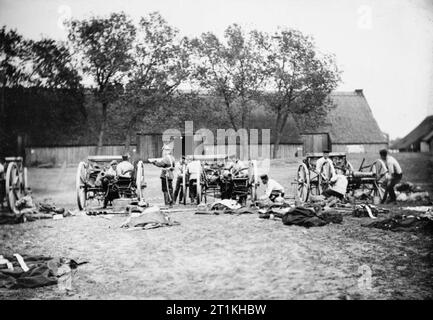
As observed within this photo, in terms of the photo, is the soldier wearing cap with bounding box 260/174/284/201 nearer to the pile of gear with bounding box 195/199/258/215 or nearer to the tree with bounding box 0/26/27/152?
the pile of gear with bounding box 195/199/258/215

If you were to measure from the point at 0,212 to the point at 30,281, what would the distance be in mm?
4645

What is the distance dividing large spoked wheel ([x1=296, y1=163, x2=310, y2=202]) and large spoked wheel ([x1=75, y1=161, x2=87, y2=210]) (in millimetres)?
5516

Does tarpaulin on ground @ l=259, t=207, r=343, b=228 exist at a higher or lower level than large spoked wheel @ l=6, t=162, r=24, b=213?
lower

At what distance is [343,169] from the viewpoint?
10.5 m

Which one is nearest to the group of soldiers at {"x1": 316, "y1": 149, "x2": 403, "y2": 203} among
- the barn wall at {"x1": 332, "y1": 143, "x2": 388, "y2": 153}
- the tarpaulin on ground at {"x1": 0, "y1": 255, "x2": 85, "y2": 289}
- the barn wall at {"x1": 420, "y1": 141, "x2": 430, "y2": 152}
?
the tarpaulin on ground at {"x1": 0, "y1": 255, "x2": 85, "y2": 289}

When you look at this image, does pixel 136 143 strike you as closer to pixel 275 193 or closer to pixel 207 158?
pixel 207 158

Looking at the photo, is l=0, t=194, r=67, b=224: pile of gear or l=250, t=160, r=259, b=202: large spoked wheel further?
l=250, t=160, r=259, b=202: large spoked wheel

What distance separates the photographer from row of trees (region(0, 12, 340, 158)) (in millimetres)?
7996

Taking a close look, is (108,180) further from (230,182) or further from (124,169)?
(230,182)

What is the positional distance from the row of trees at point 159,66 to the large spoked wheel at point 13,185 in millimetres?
1824

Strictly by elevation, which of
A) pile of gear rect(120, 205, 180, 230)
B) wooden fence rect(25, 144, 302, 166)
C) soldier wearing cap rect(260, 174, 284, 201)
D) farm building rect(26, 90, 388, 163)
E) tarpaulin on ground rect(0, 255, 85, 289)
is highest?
farm building rect(26, 90, 388, 163)

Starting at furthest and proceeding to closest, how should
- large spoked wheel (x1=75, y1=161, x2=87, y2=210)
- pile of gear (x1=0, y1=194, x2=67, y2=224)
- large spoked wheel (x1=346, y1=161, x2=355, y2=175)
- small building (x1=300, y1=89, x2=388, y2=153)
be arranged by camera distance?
1. small building (x1=300, y1=89, x2=388, y2=153)
2. large spoked wheel (x1=346, y1=161, x2=355, y2=175)
3. large spoked wheel (x1=75, y1=161, x2=87, y2=210)
4. pile of gear (x1=0, y1=194, x2=67, y2=224)
